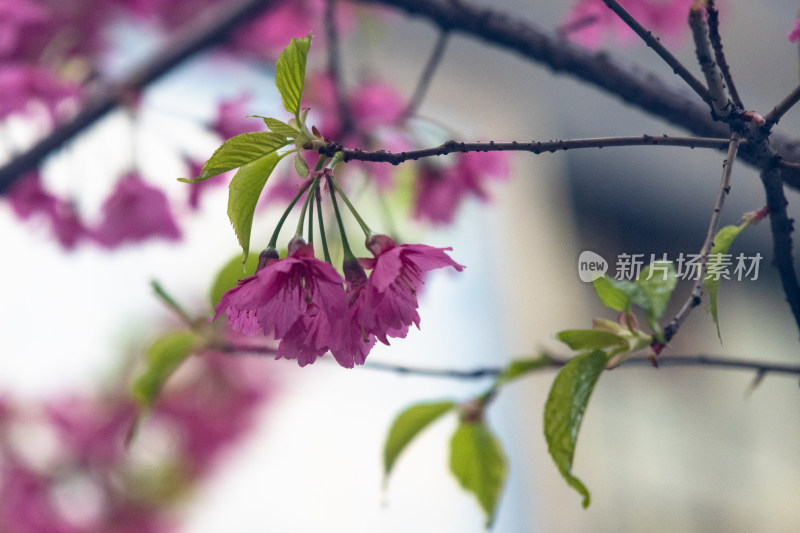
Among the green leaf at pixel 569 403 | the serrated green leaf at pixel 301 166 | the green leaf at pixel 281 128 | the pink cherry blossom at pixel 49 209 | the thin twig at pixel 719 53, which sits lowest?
the pink cherry blossom at pixel 49 209

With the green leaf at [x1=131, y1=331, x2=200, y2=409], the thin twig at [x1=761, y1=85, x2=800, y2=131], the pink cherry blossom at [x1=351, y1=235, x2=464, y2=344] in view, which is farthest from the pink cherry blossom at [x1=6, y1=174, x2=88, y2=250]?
the thin twig at [x1=761, y1=85, x2=800, y2=131]

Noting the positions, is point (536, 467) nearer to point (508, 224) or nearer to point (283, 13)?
point (508, 224)

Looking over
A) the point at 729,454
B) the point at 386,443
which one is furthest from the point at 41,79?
the point at 729,454

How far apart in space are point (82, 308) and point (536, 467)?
101 centimetres

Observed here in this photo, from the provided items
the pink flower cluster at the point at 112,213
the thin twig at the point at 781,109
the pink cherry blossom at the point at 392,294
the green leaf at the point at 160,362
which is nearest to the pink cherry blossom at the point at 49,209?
the pink flower cluster at the point at 112,213

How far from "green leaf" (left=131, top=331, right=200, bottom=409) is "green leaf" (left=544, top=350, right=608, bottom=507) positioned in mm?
247

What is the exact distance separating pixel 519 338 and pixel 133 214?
47.4 inches

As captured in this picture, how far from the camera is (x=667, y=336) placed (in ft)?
0.61

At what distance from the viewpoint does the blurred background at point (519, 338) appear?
3.82 feet

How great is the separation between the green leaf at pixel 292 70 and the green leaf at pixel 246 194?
20 millimetres

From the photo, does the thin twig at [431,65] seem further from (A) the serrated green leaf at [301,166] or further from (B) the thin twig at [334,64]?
(A) the serrated green leaf at [301,166]

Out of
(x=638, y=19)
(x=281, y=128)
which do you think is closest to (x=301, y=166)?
(x=281, y=128)

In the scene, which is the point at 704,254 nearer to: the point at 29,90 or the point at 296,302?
the point at 296,302

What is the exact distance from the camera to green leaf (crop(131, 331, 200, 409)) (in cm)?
40
